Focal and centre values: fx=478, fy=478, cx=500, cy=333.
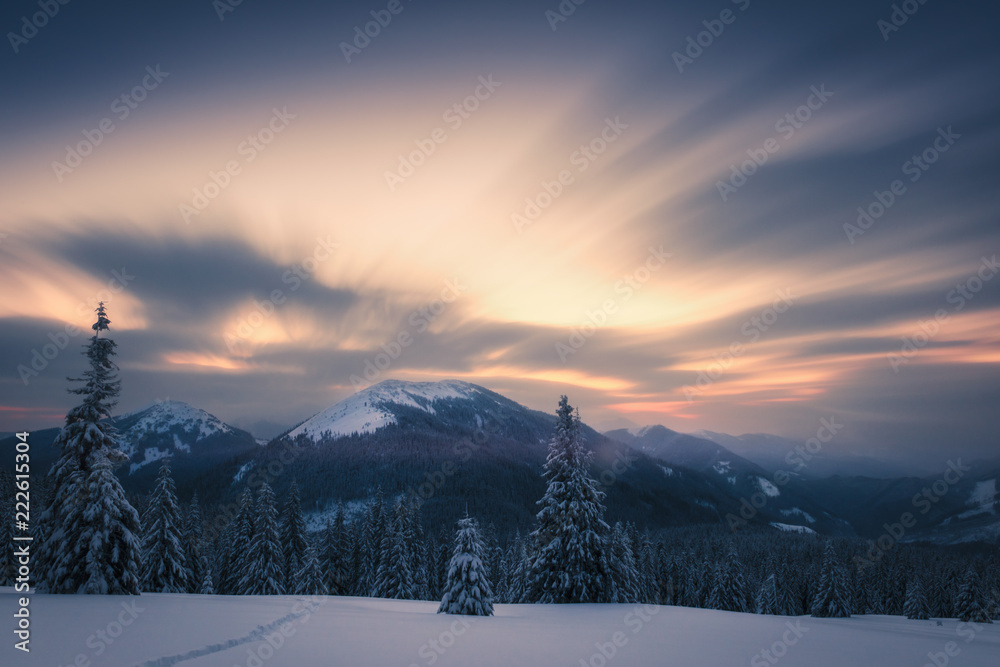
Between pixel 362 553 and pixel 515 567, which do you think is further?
pixel 515 567

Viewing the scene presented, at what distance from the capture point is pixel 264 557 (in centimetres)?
4375

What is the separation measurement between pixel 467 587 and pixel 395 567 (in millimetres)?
32192

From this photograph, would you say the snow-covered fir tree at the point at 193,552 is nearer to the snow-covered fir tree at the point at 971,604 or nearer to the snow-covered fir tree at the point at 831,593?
the snow-covered fir tree at the point at 831,593

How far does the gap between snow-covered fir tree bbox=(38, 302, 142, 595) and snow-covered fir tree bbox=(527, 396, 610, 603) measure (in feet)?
71.2

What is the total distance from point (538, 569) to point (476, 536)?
9.32m

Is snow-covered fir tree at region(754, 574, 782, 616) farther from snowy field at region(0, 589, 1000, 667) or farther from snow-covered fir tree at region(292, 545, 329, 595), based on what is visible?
snowy field at region(0, 589, 1000, 667)

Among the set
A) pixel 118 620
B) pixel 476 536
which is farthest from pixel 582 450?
pixel 118 620

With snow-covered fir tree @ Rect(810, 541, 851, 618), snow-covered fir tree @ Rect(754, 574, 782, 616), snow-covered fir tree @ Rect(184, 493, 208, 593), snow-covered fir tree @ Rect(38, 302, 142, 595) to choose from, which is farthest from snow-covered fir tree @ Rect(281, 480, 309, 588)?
snow-covered fir tree @ Rect(754, 574, 782, 616)

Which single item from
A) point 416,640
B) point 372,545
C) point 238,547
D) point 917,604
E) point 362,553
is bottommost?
point 917,604

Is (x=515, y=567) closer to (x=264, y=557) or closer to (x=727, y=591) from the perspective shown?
(x=727, y=591)

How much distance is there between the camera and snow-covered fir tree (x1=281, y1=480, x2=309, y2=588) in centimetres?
5179

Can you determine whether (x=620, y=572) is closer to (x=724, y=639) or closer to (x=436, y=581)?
(x=724, y=639)

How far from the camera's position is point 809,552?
178m

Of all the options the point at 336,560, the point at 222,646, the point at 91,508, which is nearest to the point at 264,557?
the point at 336,560
